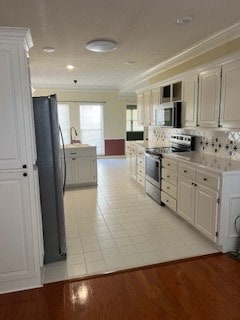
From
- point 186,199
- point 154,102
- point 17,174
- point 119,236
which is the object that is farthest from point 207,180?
point 154,102

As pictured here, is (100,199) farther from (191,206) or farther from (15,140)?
(15,140)

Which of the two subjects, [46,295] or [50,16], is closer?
[46,295]

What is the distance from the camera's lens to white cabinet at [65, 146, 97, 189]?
5.18 metres

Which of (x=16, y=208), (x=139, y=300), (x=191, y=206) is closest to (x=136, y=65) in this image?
(x=191, y=206)

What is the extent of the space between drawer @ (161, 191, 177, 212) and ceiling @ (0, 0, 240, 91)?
2.21 meters

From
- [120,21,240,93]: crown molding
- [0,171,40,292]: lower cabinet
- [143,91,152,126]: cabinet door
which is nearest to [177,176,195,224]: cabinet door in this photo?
[120,21,240,93]: crown molding

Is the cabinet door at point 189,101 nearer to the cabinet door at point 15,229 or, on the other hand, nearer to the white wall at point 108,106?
the cabinet door at point 15,229

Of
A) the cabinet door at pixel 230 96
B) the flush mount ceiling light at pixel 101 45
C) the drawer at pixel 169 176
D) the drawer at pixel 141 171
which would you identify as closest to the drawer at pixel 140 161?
the drawer at pixel 141 171

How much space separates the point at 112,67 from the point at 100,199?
8.65 ft

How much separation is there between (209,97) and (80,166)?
9.97 ft

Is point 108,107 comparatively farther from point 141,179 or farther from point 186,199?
point 186,199

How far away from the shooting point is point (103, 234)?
3.17 metres

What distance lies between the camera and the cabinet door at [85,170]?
524 centimetres

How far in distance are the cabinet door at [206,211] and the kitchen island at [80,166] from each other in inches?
112
